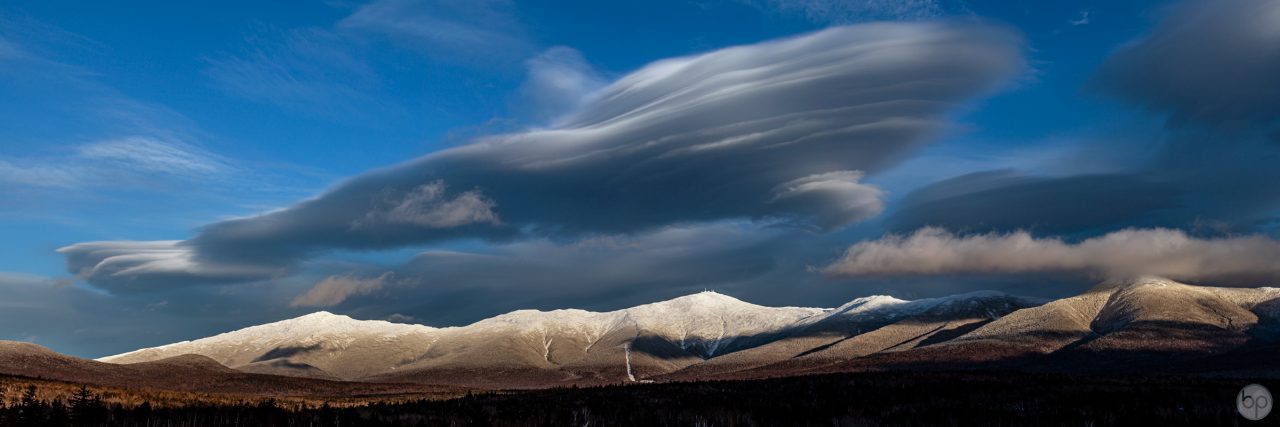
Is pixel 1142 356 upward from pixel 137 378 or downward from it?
downward

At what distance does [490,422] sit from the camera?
66.0 ft

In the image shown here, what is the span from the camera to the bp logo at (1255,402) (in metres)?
17.0

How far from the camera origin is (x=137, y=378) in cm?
11400

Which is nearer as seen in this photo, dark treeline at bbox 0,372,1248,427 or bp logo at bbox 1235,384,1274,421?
bp logo at bbox 1235,384,1274,421

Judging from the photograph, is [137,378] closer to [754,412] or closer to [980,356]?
[754,412]

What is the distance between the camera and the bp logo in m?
17.0

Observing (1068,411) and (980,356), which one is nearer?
(1068,411)

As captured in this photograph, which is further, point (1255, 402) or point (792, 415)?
point (792, 415)

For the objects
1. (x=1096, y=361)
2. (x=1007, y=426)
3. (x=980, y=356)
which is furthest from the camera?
(x=980, y=356)

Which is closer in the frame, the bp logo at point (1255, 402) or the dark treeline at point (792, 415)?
the bp logo at point (1255, 402)

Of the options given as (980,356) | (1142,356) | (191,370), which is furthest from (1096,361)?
(191,370)

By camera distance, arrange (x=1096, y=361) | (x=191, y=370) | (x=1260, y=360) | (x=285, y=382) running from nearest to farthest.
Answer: (x=285, y=382) < (x=191, y=370) < (x=1260, y=360) < (x=1096, y=361)

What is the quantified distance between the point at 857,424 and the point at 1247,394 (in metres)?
8.99

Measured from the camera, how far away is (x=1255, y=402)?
58.4ft
